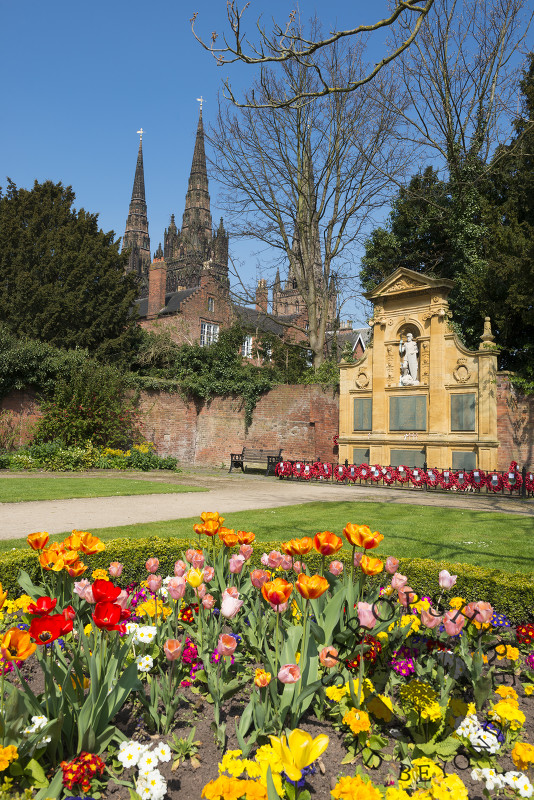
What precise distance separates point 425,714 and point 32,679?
7.17 ft

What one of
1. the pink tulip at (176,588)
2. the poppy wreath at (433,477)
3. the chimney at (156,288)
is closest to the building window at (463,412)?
the poppy wreath at (433,477)

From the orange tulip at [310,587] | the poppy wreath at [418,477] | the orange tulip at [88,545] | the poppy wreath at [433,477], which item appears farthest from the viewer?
the poppy wreath at [418,477]

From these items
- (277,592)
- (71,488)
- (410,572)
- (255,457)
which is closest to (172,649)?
(277,592)

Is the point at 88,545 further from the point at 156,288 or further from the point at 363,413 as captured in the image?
the point at 156,288

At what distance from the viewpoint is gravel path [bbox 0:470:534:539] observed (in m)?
7.83

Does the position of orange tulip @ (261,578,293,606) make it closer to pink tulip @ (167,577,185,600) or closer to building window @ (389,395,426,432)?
pink tulip @ (167,577,185,600)

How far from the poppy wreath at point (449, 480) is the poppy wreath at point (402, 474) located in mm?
1066

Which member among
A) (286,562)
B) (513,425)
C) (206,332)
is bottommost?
(286,562)

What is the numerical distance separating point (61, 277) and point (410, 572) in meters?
23.0

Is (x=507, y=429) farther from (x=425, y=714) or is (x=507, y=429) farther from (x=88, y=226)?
(x=88, y=226)

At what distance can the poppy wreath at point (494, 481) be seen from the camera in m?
13.6

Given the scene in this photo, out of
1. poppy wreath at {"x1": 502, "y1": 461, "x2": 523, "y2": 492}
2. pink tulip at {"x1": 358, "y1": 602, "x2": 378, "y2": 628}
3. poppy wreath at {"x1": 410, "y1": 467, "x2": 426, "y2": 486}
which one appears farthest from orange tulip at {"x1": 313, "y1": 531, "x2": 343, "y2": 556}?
poppy wreath at {"x1": 410, "y1": 467, "x2": 426, "y2": 486}

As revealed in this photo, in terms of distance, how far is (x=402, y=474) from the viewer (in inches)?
616

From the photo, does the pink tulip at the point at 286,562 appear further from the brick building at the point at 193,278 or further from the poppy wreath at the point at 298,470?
the brick building at the point at 193,278
